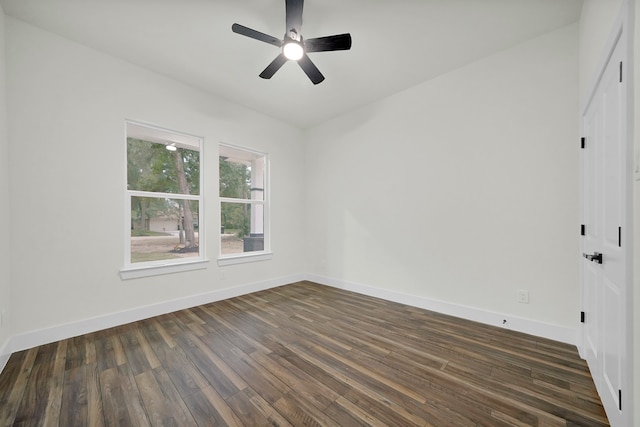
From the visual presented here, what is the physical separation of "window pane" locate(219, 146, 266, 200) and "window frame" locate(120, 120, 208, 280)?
401 millimetres

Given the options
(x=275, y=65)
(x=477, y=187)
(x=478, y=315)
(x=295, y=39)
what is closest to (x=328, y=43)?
(x=295, y=39)

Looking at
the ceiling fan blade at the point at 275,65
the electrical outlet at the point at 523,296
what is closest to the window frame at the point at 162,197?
the ceiling fan blade at the point at 275,65

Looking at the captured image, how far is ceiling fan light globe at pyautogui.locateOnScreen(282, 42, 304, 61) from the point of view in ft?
7.27

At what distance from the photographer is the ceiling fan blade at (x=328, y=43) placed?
2.12m

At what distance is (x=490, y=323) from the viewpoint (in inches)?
109

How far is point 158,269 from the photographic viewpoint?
3.12m

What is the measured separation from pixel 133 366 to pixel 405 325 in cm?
260

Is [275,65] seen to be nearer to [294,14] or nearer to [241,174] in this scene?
[294,14]

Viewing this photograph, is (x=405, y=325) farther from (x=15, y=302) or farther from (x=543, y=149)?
(x=15, y=302)

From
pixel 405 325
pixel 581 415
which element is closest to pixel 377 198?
pixel 405 325

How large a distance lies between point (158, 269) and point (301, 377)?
91.3 inches

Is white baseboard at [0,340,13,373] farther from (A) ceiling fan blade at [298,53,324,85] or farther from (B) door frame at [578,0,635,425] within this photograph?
(B) door frame at [578,0,635,425]

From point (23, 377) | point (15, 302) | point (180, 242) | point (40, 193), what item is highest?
point (40, 193)

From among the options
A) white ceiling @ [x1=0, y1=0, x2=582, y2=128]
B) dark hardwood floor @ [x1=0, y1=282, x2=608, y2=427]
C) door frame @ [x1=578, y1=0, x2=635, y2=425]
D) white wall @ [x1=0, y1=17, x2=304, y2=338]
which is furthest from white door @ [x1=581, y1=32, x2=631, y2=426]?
white wall @ [x1=0, y1=17, x2=304, y2=338]
